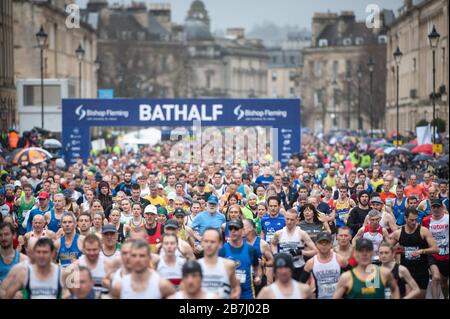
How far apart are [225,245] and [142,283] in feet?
9.94

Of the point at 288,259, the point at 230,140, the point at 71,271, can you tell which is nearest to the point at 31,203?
the point at 71,271

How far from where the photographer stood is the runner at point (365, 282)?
12.2 m

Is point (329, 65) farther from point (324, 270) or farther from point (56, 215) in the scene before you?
point (324, 270)

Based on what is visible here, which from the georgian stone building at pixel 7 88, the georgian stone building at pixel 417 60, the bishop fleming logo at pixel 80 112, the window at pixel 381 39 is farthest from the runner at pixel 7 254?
the window at pixel 381 39

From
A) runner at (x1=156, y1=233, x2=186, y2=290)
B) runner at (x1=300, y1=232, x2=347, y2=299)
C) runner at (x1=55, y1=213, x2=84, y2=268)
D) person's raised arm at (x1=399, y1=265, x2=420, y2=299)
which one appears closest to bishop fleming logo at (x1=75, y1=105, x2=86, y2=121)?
runner at (x1=55, y1=213, x2=84, y2=268)

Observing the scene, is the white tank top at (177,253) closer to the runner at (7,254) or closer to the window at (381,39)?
the runner at (7,254)

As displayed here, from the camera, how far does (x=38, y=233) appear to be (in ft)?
54.7

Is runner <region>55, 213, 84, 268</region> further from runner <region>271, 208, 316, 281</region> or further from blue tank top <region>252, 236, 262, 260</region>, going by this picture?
runner <region>271, 208, 316, 281</region>

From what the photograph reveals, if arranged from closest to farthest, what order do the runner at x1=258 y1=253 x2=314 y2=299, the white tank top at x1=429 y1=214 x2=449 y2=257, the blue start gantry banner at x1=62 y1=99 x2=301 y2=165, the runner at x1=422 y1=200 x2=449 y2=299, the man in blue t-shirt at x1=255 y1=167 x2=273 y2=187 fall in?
1. the runner at x1=258 y1=253 x2=314 y2=299
2. the runner at x1=422 y1=200 x2=449 y2=299
3. the white tank top at x1=429 y1=214 x2=449 y2=257
4. the man in blue t-shirt at x1=255 y1=167 x2=273 y2=187
5. the blue start gantry banner at x1=62 y1=99 x2=301 y2=165

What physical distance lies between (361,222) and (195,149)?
94.3 ft

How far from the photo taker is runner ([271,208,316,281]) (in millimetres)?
15820

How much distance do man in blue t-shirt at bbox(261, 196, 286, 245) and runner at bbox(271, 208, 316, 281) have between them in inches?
74.4

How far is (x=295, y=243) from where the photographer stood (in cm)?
1596
